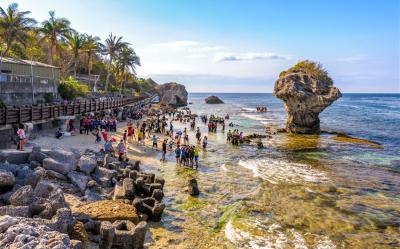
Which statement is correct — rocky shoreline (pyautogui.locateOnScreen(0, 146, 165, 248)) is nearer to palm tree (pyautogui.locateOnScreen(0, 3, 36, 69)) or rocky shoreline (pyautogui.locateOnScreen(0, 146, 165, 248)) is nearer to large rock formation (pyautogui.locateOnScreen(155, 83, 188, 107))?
palm tree (pyautogui.locateOnScreen(0, 3, 36, 69))

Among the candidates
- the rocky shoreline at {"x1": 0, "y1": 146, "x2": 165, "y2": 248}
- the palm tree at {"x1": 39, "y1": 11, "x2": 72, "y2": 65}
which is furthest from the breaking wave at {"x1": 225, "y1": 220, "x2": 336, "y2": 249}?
the palm tree at {"x1": 39, "y1": 11, "x2": 72, "y2": 65}

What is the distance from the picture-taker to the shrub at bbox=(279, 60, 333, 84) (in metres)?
49.1

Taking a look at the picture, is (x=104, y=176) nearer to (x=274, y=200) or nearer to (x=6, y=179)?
(x=6, y=179)

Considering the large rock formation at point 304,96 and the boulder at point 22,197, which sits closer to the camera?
the boulder at point 22,197

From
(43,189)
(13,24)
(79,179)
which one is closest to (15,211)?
(43,189)

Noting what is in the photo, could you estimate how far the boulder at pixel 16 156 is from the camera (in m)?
15.2

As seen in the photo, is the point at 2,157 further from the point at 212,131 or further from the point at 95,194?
the point at 212,131

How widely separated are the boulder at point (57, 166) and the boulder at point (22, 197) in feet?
15.0

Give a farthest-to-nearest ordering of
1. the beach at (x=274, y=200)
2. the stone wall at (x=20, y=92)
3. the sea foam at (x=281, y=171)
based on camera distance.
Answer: the stone wall at (x=20, y=92)
the sea foam at (x=281, y=171)
the beach at (x=274, y=200)

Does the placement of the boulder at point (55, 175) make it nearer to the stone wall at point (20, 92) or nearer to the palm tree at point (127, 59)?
the stone wall at point (20, 92)

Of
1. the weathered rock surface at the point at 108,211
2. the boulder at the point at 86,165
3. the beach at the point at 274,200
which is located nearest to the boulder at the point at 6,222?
the weathered rock surface at the point at 108,211

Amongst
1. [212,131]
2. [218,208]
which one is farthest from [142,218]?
[212,131]

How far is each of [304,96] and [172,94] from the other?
210 feet

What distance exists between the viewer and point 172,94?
341 ft
